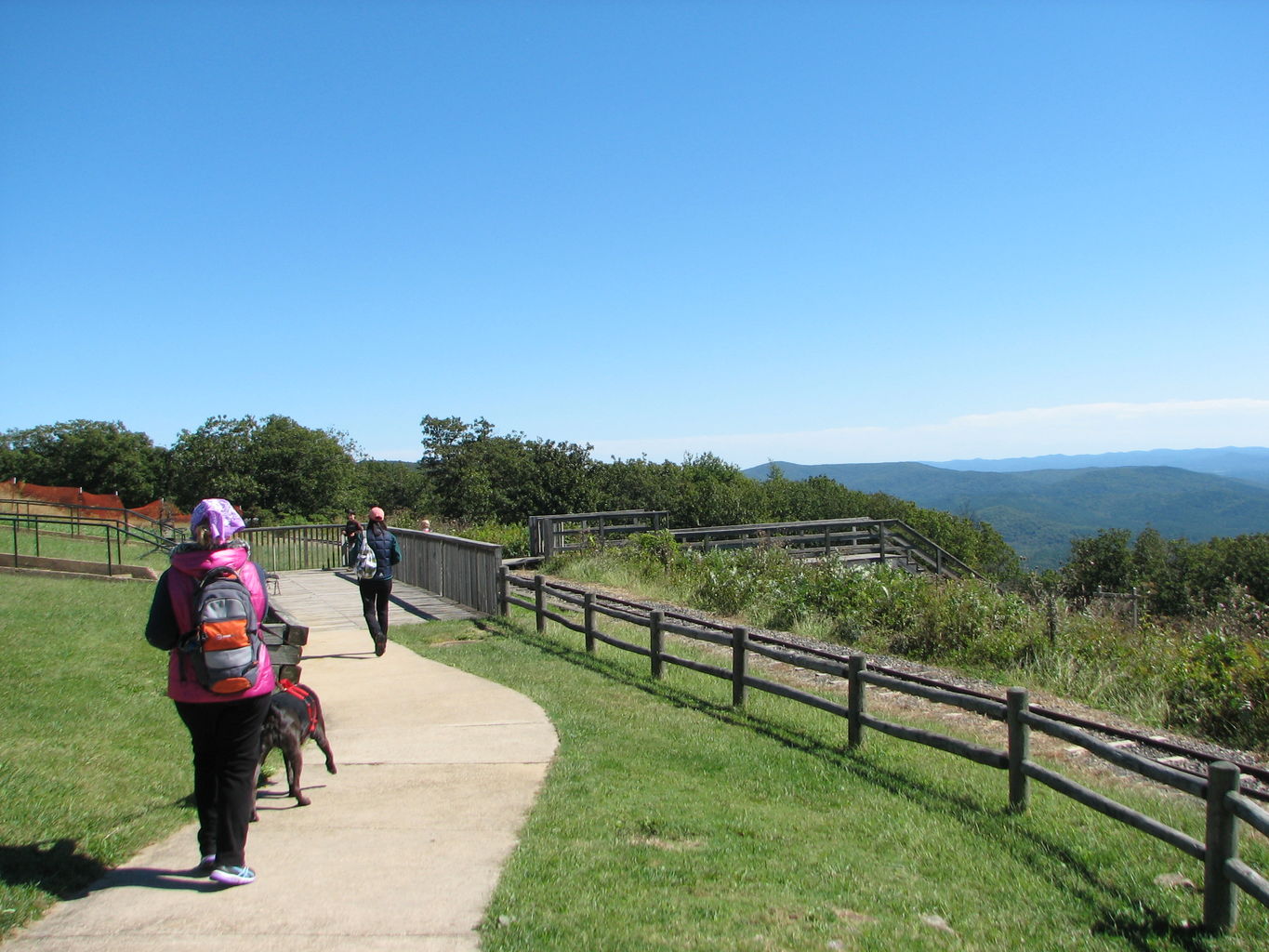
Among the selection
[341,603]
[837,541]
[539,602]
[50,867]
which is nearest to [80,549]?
[341,603]

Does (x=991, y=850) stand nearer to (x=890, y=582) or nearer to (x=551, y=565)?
(x=890, y=582)

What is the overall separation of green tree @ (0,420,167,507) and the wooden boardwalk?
55.1m

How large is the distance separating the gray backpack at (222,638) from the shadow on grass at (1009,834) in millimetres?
4010

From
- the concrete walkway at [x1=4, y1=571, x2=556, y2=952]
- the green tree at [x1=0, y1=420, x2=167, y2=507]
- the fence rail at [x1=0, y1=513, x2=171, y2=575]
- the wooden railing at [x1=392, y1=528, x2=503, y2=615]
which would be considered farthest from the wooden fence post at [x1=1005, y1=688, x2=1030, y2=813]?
the green tree at [x1=0, y1=420, x2=167, y2=507]

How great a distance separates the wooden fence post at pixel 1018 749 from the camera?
5.98 metres

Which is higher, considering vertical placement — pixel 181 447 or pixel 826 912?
pixel 181 447

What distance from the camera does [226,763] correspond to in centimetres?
432

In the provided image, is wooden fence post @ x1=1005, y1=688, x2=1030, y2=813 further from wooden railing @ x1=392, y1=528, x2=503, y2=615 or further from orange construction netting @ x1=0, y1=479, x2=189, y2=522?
orange construction netting @ x1=0, y1=479, x2=189, y2=522

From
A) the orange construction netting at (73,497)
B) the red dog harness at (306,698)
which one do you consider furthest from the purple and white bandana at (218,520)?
the orange construction netting at (73,497)

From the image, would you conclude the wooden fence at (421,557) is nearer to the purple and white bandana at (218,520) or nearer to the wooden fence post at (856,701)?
the wooden fence post at (856,701)

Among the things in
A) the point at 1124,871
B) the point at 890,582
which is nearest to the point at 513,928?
the point at 1124,871

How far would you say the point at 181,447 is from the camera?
4634 cm

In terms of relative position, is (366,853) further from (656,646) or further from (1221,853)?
(656,646)

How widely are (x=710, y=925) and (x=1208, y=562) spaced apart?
2536 inches
